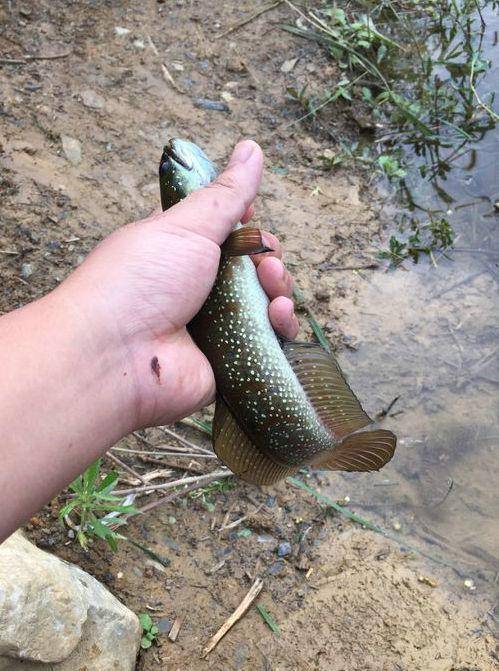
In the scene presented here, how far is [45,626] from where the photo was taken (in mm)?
2441

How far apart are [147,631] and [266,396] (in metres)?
1.19

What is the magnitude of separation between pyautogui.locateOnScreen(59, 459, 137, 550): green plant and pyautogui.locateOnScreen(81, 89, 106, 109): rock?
285cm

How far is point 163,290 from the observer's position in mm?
2656

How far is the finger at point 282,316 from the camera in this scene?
2.99 m

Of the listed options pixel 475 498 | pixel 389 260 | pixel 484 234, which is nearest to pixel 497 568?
pixel 475 498

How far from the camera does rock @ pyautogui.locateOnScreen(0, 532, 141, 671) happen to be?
2367 millimetres

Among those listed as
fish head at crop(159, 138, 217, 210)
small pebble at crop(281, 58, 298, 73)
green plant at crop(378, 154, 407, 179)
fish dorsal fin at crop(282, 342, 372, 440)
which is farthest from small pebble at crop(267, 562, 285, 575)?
small pebble at crop(281, 58, 298, 73)

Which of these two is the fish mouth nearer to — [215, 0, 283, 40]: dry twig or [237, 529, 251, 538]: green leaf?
[237, 529, 251, 538]: green leaf

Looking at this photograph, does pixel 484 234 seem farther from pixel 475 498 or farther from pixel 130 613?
pixel 130 613

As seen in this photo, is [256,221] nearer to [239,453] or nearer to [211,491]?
[211,491]

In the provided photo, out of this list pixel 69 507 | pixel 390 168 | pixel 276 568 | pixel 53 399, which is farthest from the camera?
pixel 390 168

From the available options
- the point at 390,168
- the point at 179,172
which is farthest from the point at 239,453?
the point at 390,168

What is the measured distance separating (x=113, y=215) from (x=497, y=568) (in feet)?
9.83

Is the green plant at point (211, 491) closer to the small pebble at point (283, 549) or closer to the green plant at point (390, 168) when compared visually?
the small pebble at point (283, 549)
